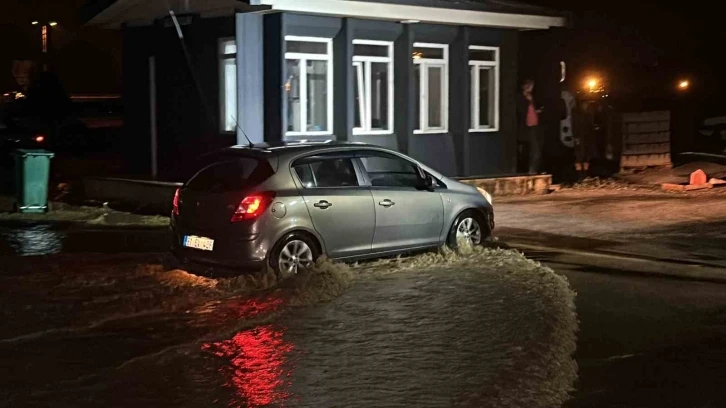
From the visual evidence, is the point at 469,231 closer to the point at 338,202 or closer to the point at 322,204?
the point at 338,202

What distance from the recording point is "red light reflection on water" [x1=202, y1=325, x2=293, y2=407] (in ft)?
21.6

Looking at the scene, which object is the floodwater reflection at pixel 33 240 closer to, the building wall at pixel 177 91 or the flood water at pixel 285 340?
the flood water at pixel 285 340

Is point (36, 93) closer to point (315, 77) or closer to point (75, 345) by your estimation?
point (315, 77)

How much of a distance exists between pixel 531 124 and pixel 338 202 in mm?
10687

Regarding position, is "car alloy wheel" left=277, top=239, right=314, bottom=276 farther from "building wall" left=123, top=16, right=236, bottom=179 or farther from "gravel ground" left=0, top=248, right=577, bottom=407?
"building wall" left=123, top=16, right=236, bottom=179

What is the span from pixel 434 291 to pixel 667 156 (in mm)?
15623

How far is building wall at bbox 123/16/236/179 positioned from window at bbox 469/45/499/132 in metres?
5.48

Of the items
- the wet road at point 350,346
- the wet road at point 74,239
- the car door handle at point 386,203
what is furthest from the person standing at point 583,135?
the car door handle at point 386,203

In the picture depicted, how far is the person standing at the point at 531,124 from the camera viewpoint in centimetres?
2033

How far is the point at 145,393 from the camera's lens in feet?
21.7

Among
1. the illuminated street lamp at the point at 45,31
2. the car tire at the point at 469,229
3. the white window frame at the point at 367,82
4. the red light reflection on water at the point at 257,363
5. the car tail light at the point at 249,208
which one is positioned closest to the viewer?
the red light reflection on water at the point at 257,363

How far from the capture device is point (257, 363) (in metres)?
7.35

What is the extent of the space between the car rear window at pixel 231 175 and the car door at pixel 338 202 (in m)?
0.40

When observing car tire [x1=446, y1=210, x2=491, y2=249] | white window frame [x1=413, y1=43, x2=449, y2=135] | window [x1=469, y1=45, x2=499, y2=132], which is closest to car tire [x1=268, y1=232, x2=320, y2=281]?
car tire [x1=446, y1=210, x2=491, y2=249]
